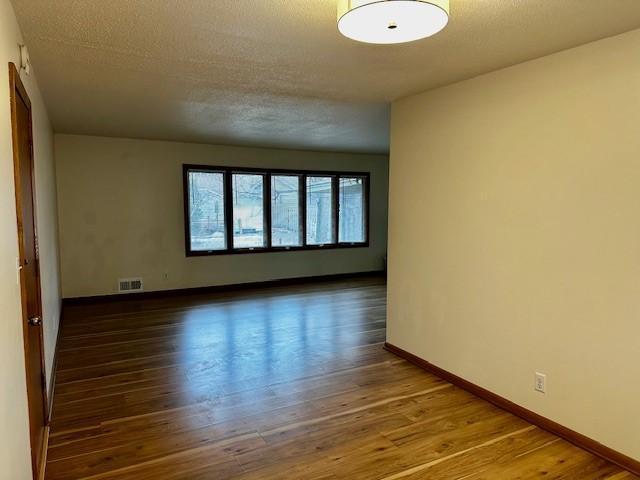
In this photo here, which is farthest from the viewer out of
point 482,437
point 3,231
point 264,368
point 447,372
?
point 264,368

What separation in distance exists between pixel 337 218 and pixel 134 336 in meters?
4.53

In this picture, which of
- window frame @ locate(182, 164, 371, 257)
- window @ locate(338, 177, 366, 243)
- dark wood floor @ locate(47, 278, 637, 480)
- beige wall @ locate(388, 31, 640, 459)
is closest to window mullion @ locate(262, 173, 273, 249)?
window frame @ locate(182, 164, 371, 257)

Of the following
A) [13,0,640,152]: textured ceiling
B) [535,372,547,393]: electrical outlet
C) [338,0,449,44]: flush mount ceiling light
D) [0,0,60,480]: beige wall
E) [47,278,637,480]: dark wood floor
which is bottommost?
Answer: [47,278,637,480]: dark wood floor

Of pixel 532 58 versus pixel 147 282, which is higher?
pixel 532 58

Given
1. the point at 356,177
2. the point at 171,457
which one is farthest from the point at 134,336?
the point at 356,177

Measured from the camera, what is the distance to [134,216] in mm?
6633

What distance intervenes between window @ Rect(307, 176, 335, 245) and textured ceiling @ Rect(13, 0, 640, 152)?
348 centimetres

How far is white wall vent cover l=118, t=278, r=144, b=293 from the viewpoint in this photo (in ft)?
21.7

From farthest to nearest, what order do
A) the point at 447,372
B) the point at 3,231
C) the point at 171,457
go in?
the point at 447,372
the point at 171,457
the point at 3,231

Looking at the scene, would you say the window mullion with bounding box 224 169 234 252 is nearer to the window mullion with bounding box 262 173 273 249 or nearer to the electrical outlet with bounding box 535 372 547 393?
the window mullion with bounding box 262 173 273 249

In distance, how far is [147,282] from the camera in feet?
22.2

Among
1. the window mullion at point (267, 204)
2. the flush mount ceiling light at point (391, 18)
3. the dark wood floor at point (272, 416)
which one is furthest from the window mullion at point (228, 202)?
the flush mount ceiling light at point (391, 18)

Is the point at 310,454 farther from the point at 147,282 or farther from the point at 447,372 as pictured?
the point at 147,282

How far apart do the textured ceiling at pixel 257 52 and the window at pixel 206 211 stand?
242 centimetres
